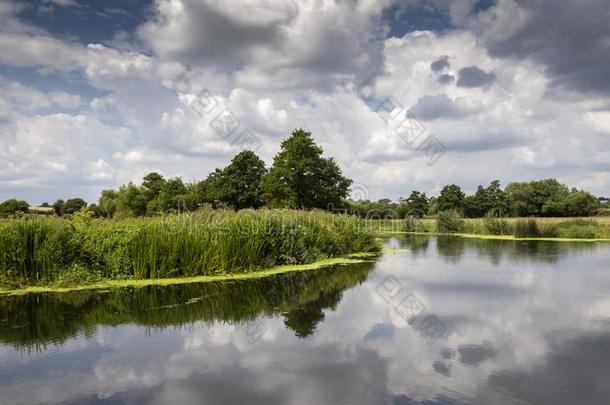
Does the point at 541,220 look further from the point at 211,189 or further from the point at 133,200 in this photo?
the point at 133,200

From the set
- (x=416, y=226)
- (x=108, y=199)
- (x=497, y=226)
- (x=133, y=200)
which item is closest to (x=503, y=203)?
(x=416, y=226)

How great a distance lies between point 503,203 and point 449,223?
37.6m

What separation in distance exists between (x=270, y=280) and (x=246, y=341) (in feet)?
20.4

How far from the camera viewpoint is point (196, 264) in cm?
1373

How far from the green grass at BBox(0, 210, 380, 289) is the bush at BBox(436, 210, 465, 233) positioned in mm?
31658

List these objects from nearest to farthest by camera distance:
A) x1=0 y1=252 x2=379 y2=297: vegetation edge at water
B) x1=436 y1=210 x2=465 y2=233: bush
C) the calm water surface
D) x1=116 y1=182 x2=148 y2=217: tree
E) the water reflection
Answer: the calm water surface
the water reflection
x1=0 y1=252 x2=379 y2=297: vegetation edge at water
x1=436 y1=210 x2=465 y2=233: bush
x1=116 y1=182 x2=148 y2=217: tree

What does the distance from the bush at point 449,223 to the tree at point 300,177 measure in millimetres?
11276

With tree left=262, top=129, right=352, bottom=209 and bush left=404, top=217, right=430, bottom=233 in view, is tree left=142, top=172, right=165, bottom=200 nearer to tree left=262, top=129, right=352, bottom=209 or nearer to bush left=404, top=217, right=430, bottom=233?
tree left=262, top=129, right=352, bottom=209

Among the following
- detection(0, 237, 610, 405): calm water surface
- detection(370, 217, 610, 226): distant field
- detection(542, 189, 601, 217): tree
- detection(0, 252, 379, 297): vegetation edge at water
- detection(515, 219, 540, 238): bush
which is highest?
detection(542, 189, 601, 217): tree

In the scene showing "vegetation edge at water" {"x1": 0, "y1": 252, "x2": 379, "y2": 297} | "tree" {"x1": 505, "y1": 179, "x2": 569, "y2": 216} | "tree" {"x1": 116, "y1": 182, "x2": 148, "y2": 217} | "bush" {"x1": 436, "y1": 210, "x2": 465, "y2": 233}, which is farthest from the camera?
"tree" {"x1": 505, "y1": 179, "x2": 569, "y2": 216}

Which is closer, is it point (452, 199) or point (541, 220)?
point (541, 220)

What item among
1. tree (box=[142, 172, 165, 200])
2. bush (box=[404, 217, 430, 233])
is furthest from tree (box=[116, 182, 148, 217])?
bush (box=[404, 217, 430, 233])

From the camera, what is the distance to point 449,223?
45.8 meters

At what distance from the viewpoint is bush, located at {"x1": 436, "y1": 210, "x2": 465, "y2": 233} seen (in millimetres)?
45344
